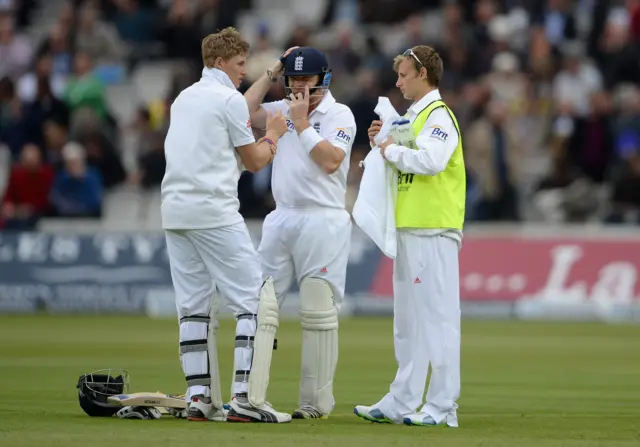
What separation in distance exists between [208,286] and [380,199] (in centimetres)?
130

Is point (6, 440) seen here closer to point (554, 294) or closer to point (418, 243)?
point (418, 243)

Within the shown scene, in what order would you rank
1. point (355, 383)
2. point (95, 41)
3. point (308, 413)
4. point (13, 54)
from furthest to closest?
point (13, 54), point (95, 41), point (355, 383), point (308, 413)

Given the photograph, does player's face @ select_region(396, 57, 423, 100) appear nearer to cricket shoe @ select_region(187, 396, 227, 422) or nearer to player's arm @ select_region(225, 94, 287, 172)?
player's arm @ select_region(225, 94, 287, 172)

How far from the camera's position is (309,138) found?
31.7ft

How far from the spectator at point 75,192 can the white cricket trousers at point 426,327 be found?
1320 centimetres

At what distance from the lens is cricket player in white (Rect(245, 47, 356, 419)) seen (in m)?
9.84

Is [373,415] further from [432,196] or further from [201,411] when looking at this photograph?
[432,196]

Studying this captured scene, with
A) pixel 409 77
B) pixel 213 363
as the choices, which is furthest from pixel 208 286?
pixel 409 77

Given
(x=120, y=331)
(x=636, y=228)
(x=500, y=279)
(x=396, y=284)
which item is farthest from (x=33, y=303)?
(x=396, y=284)

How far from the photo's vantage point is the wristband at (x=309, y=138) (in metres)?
9.66

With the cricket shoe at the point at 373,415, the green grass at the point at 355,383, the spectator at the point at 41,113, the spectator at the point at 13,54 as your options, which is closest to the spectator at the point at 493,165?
the green grass at the point at 355,383

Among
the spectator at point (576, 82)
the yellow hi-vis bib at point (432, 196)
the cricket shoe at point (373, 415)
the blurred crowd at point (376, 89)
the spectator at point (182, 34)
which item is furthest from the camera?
the spectator at point (182, 34)

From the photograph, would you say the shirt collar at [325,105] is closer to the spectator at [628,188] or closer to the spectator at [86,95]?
the spectator at [628,188]

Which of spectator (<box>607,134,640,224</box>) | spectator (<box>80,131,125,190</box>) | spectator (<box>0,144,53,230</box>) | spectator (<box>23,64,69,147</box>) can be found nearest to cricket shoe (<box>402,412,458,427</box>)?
spectator (<box>607,134,640,224</box>)
